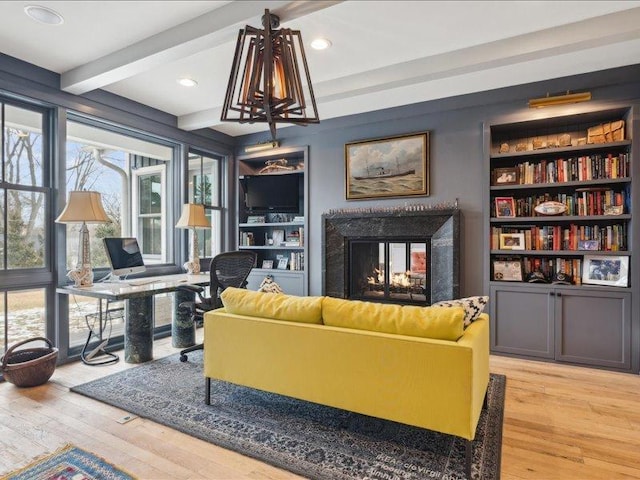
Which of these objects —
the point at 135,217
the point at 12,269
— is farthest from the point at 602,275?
the point at 12,269

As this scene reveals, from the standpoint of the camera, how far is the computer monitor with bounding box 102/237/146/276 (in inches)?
138

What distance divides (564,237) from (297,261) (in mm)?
3046

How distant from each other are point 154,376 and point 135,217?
81.0 inches

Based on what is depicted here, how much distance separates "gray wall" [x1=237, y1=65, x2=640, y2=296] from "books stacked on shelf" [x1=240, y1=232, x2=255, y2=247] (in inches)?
41.7

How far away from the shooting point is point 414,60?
311 centimetres

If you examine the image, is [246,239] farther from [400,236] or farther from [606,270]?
[606,270]

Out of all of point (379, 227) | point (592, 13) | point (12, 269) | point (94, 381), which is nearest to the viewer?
point (592, 13)

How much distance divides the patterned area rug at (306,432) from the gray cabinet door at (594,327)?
1081 mm

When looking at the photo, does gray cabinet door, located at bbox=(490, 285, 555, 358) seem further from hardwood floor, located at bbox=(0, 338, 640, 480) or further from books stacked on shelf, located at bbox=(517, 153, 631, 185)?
books stacked on shelf, located at bbox=(517, 153, 631, 185)

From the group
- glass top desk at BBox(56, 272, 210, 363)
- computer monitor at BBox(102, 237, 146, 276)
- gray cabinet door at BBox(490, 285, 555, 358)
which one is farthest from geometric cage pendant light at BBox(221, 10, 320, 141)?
gray cabinet door at BBox(490, 285, 555, 358)

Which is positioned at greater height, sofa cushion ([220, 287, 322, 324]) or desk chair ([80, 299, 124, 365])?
sofa cushion ([220, 287, 322, 324])

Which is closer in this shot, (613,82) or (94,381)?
(94,381)

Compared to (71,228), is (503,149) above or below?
above

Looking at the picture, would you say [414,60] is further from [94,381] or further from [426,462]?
[94,381]
